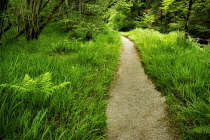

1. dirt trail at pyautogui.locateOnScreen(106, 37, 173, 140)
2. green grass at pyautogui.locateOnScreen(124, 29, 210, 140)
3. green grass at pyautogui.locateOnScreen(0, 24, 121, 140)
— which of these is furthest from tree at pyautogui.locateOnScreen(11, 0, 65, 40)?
green grass at pyautogui.locateOnScreen(124, 29, 210, 140)

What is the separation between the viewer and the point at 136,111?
2.37 m

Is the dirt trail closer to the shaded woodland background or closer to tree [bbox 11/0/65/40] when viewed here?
the shaded woodland background

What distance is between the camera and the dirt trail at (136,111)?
189cm

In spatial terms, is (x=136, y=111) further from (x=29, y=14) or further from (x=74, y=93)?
(x=29, y=14)

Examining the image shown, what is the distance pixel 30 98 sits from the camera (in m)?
1.82

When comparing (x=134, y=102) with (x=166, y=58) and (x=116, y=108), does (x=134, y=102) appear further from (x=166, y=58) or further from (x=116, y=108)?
(x=166, y=58)

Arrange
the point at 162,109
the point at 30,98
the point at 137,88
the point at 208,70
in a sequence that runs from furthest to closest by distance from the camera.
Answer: the point at 137,88 → the point at 208,70 → the point at 162,109 → the point at 30,98

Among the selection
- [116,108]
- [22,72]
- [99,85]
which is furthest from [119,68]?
[22,72]

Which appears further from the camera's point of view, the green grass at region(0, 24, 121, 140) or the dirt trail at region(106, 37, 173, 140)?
the dirt trail at region(106, 37, 173, 140)

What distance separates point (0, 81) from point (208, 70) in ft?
13.5

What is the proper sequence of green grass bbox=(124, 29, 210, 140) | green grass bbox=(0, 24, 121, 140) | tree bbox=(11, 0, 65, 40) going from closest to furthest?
green grass bbox=(0, 24, 121, 140), green grass bbox=(124, 29, 210, 140), tree bbox=(11, 0, 65, 40)

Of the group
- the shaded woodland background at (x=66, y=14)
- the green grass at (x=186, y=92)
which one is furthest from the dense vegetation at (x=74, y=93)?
the shaded woodland background at (x=66, y=14)

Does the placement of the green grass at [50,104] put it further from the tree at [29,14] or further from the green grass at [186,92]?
the tree at [29,14]

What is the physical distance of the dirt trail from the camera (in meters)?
1.89
